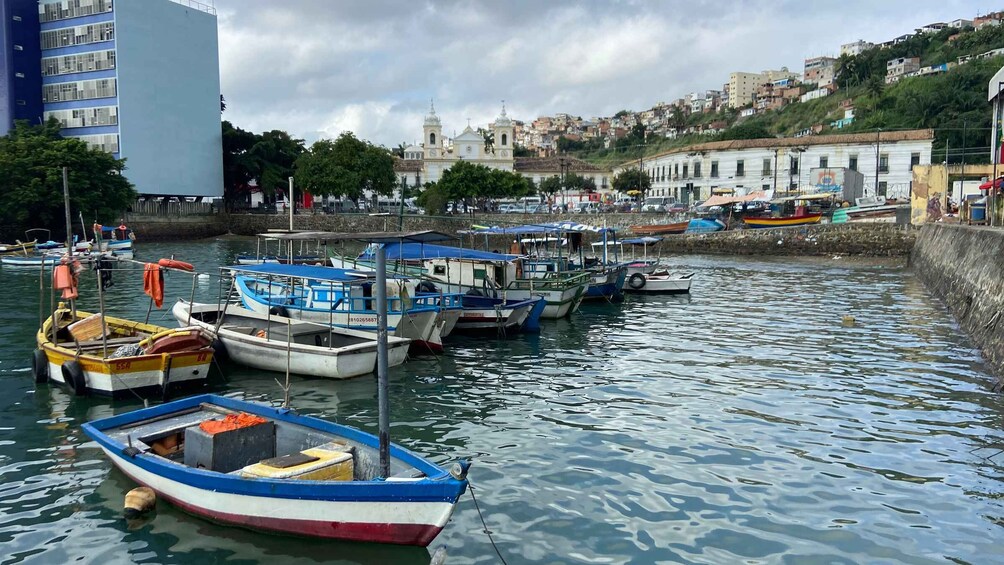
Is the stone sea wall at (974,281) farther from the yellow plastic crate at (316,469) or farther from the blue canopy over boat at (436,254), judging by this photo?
the yellow plastic crate at (316,469)

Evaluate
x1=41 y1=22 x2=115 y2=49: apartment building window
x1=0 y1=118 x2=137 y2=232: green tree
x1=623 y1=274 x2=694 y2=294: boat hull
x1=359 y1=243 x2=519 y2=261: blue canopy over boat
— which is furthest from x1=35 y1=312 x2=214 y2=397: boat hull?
x1=41 y1=22 x2=115 y2=49: apartment building window

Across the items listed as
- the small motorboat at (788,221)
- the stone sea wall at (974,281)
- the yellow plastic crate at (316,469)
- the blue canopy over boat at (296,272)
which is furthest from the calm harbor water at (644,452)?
the small motorboat at (788,221)

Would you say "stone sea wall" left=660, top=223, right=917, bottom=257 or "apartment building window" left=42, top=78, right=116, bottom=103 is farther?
"apartment building window" left=42, top=78, right=116, bottom=103

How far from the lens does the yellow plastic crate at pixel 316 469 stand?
8.08m

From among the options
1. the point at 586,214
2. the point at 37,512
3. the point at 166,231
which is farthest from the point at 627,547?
the point at 166,231

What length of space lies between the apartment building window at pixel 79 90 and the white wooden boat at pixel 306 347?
170 feet

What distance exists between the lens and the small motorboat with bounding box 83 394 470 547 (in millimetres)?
7605

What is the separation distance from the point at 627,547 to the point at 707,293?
83.0 feet

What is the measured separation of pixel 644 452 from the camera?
1115 cm

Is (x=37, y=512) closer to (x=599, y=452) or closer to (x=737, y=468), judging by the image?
(x=599, y=452)

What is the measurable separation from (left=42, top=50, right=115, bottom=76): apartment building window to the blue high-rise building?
0.08 meters

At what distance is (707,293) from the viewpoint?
32188 mm

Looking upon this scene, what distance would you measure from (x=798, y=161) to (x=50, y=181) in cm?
6408

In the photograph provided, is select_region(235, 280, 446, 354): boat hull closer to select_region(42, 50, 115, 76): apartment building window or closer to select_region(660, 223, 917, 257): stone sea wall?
select_region(660, 223, 917, 257): stone sea wall
